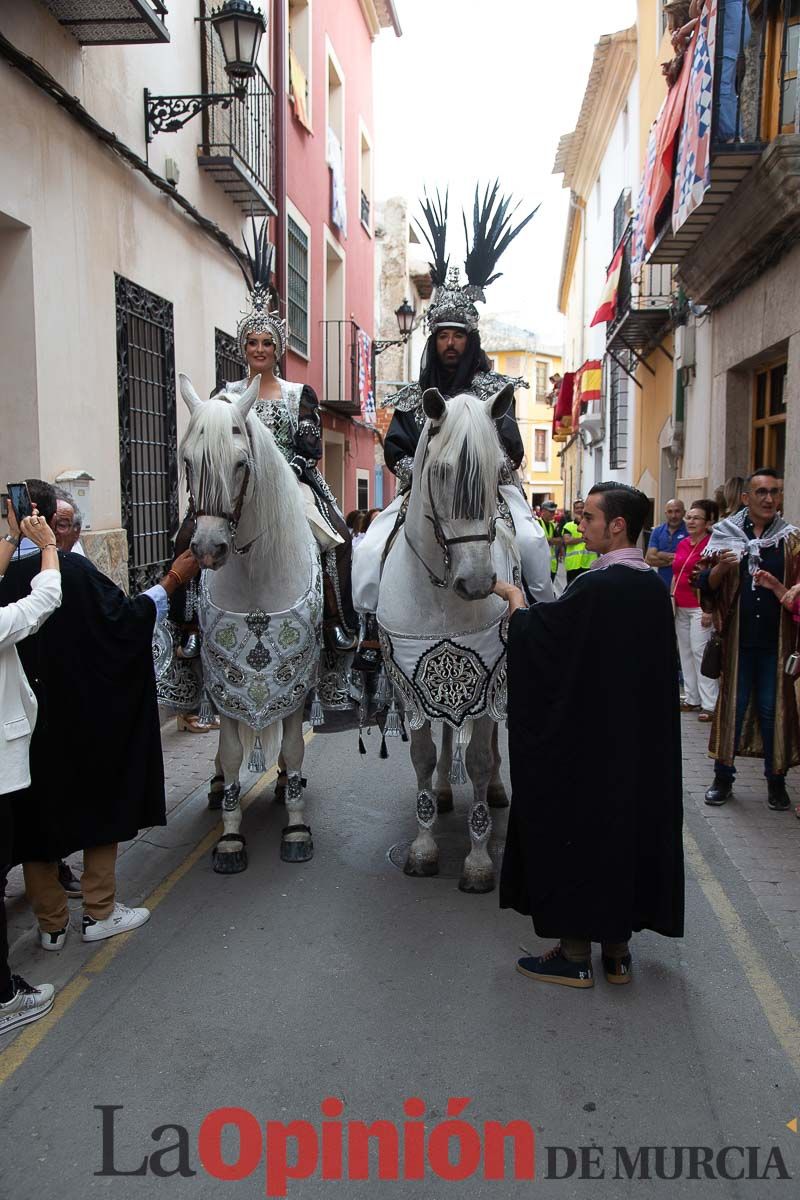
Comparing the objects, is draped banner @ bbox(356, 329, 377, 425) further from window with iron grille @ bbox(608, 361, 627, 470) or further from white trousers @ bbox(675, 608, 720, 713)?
white trousers @ bbox(675, 608, 720, 713)

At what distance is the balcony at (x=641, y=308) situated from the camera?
1312cm

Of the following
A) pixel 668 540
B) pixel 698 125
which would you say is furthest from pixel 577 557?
pixel 698 125

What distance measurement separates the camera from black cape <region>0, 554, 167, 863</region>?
345 cm

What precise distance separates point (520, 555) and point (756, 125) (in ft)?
18.5

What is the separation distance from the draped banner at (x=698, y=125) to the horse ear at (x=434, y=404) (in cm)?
552

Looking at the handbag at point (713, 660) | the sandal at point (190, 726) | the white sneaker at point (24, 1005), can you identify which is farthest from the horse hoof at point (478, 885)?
the sandal at point (190, 726)

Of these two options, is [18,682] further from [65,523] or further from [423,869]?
[423,869]

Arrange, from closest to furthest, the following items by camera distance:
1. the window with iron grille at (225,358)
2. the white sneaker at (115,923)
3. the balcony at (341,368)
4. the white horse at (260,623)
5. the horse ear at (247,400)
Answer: the white sneaker at (115,923) → the horse ear at (247,400) → the white horse at (260,623) → the window with iron grille at (225,358) → the balcony at (341,368)

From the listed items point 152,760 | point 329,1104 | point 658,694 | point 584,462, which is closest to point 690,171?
point 658,694

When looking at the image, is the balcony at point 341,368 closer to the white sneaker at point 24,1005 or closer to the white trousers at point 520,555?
the white trousers at point 520,555

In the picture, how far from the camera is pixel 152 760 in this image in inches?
151

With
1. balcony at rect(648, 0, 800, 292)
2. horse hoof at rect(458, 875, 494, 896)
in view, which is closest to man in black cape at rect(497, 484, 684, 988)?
horse hoof at rect(458, 875, 494, 896)

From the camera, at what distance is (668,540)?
29.3ft

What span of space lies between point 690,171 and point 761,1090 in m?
8.02
